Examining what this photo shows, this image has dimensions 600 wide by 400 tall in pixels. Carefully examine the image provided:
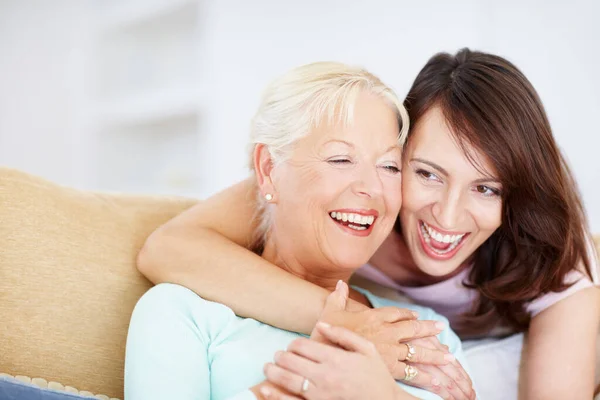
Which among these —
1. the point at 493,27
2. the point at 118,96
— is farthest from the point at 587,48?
the point at 118,96

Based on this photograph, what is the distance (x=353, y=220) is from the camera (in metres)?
1.48

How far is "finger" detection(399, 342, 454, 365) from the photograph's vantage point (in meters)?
1.35

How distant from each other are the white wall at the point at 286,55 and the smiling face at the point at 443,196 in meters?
0.47

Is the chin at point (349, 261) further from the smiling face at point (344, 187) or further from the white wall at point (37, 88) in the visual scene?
the white wall at point (37, 88)

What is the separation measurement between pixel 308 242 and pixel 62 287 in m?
0.57

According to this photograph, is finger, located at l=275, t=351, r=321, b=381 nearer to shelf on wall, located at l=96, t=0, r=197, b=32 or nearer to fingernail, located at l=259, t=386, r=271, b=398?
fingernail, located at l=259, t=386, r=271, b=398

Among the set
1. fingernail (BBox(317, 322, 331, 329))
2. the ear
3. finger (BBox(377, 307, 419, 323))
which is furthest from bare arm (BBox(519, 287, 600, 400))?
the ear

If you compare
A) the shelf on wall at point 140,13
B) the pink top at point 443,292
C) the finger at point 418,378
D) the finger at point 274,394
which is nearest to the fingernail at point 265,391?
the finger at point 274,394

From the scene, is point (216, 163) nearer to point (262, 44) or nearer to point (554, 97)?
point (262, 44)

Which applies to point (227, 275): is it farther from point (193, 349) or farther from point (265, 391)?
point (265, 391)

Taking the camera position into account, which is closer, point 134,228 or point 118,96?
point 134,228

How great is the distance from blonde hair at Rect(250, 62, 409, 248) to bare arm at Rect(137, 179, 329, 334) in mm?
255

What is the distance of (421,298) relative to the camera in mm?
1966

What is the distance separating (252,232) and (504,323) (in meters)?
0.80
